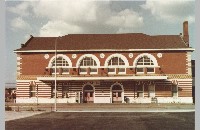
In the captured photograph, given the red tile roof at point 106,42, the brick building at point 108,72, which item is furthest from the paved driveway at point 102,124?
the red tile roof at point 106,42

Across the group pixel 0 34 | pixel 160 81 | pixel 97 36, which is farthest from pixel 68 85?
pixel 0 34

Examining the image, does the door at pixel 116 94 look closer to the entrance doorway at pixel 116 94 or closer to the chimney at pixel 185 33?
the entrance doorway at pixel 116 94

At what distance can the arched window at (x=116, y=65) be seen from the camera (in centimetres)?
4494

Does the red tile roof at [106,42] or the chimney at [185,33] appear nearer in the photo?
the red tile roof at [106,42]

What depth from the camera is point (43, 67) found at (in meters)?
45.6

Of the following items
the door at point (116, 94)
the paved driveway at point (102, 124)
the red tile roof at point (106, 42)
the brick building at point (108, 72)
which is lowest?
the paved driveway at point (102, 124)

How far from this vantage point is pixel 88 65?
149 ft

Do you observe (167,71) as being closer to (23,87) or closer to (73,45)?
(73,45)

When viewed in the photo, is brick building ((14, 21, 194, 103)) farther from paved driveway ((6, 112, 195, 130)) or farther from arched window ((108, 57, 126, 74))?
paved driveway ((6, 112, 195, 130))

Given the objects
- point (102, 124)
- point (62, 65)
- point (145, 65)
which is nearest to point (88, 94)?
point (62, 65)

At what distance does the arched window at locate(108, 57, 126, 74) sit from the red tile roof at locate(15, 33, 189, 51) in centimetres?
170

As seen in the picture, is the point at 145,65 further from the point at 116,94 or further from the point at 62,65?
the point at 62,65

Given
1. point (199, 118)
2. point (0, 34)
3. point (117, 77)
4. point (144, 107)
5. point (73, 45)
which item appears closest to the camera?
point (199, 118)

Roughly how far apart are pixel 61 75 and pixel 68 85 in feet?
5.66
